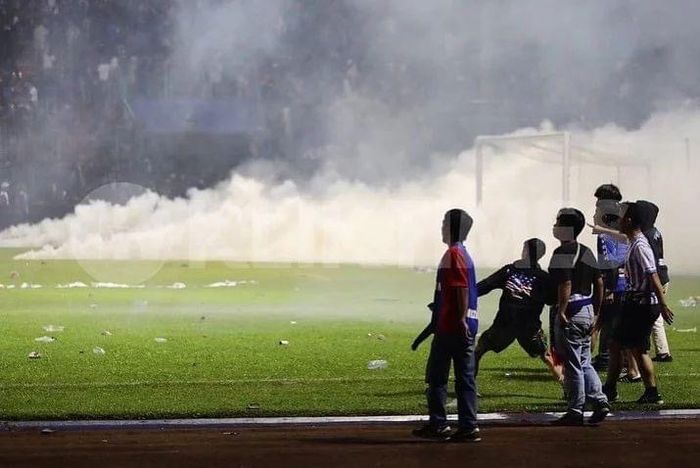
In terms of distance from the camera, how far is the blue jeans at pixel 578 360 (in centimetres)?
743

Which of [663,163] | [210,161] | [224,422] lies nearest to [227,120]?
[210,161]

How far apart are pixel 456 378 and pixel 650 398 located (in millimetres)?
1741

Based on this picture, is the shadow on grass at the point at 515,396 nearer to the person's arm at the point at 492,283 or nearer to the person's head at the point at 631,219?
the person's arm at the point at 492,283

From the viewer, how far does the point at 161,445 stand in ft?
22.2

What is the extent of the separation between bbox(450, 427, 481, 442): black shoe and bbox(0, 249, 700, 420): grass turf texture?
37.8 inches

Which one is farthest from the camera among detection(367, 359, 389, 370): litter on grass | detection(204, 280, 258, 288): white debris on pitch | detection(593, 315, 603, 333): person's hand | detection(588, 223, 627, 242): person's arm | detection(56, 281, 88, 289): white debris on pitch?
detection(204, 280, 258, 288): white debris on pitch

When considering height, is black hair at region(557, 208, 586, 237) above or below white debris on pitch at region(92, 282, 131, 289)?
above

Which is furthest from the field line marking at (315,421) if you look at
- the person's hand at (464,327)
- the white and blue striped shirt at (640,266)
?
the person's hand at (464,327)

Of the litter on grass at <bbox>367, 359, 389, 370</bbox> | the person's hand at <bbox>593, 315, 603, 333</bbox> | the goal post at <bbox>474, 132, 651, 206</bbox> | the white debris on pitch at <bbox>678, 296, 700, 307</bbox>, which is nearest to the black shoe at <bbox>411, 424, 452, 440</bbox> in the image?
the person's hand at <bbox>593, 315, 603, 333</bbox>

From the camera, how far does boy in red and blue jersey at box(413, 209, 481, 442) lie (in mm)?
6852

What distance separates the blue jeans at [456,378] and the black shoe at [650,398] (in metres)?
1.66

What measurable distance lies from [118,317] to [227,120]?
2.45 meters

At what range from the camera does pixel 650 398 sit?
804 centimetres

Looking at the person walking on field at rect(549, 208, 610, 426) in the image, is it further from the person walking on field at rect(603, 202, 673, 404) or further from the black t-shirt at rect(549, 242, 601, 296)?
the person walking on field at rect(603, 202, 673, 404)
